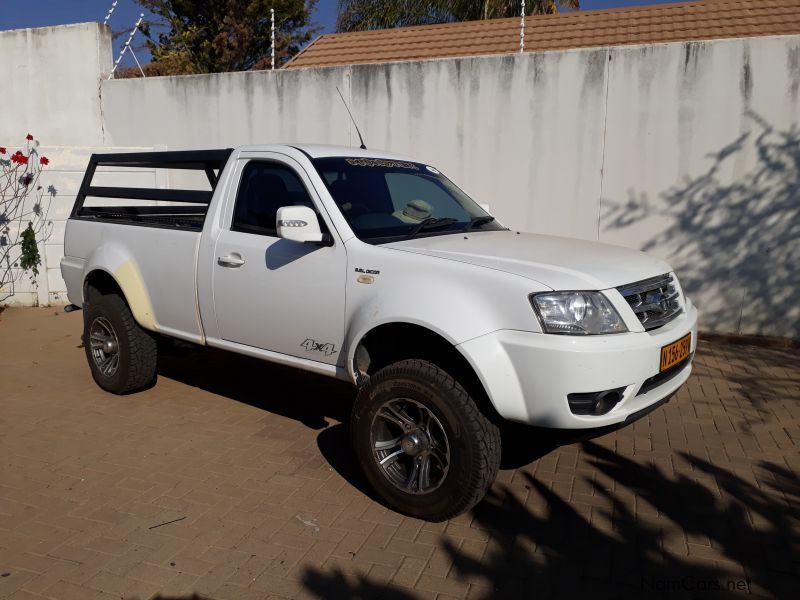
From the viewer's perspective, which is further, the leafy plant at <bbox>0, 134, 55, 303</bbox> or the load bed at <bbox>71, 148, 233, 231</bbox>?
the leafy plant at <bbox>0, 134, 55, 303</bbox>

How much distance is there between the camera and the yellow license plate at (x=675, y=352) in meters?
3.33

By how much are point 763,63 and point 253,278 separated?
577 centimetres

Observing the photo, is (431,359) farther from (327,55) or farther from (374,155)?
(327,55)

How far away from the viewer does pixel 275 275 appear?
404 cm

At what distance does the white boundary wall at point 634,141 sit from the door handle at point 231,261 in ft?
14.0

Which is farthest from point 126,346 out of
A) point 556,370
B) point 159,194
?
point 556,370

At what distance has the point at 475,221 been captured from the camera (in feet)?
14.7

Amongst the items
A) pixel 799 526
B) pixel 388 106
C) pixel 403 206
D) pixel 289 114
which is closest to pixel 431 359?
pixel 403 206

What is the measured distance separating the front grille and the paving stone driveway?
799 mm

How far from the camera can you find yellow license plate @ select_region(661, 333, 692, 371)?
131 inches

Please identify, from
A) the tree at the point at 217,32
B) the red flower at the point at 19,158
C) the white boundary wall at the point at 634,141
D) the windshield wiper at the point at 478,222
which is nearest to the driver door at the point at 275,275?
the windshield wiper at the point at 478,222

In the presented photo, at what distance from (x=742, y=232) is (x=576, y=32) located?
608 cm

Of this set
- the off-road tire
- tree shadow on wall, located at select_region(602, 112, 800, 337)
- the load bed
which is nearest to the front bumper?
the load bed

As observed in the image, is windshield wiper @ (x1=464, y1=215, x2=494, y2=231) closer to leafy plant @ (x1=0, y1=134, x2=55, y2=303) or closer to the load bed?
the load bed
